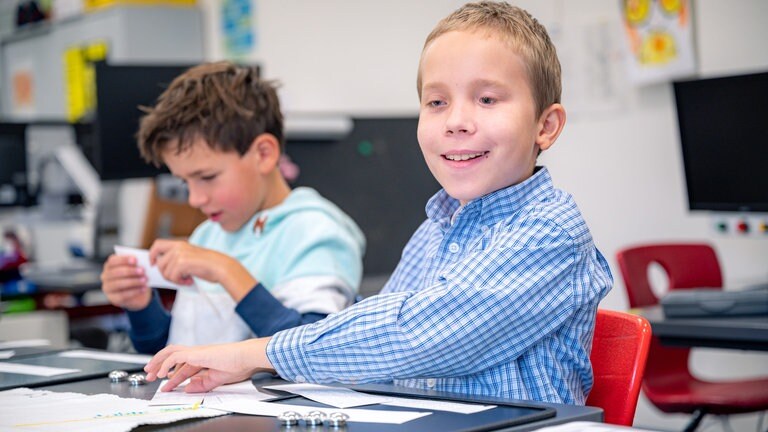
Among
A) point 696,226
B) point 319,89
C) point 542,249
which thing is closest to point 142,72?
point 319,89

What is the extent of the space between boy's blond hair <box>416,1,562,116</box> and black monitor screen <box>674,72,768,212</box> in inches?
62.8

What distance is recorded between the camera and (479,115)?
1.29 m

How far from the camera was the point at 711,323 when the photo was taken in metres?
2.26

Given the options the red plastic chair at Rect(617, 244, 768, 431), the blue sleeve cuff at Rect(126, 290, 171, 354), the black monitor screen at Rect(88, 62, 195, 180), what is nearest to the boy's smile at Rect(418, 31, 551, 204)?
the blue sleeve cuff at Rect(126, 290, 171, 354)

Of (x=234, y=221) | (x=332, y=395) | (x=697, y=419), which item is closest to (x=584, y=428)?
(x=332, y=395)

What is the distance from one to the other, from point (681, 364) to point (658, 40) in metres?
1.19

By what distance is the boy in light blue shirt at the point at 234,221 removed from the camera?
182cm

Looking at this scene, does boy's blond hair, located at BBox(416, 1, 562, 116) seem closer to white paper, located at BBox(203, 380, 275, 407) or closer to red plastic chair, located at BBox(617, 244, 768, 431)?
white paper, located at BBox(203, 380, 275, 407)

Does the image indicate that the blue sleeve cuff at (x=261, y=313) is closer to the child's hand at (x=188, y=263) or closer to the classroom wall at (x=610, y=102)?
the child's hand at (x=188, y=263)

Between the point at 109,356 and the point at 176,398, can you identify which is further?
the point at 109,356

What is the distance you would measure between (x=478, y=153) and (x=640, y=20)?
8.17 ft

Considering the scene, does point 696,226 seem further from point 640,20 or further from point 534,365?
point 534,365

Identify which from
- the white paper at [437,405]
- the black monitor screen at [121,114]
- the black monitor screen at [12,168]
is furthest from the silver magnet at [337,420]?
the black monitor screen at [12,168]

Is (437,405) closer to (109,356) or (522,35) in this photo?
Answer: (522,35)
